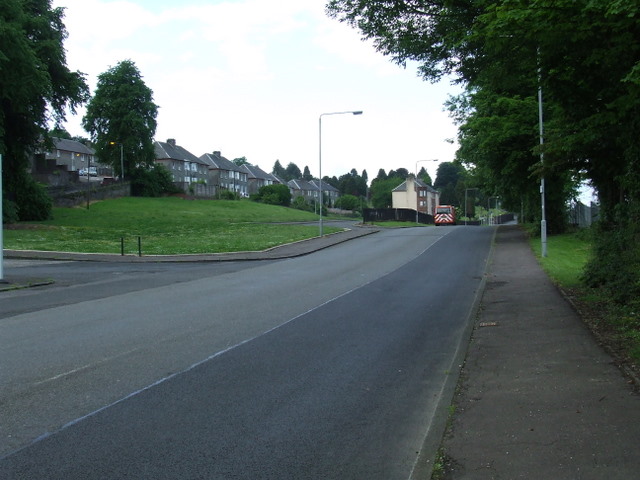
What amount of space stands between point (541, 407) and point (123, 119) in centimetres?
7859

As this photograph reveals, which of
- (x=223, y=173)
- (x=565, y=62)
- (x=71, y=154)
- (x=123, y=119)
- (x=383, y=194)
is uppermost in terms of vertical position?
(x=123, y=119)

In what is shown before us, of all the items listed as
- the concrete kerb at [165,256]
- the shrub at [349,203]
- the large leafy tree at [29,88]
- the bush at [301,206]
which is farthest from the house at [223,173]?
the concrete kerb at [165,256]

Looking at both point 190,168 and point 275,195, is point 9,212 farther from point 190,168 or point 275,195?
point 190,168

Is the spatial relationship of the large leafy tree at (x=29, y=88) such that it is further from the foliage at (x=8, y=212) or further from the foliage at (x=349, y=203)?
the foliage at (x=349, y=203)

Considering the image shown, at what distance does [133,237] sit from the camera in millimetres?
39406

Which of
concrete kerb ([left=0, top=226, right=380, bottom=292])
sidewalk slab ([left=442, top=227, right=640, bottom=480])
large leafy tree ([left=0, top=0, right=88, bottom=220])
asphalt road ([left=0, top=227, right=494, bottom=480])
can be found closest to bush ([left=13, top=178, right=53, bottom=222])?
large leafy tree ([left=0, top=0, right=88, bottom=220])

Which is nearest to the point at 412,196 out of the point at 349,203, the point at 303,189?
the point at 349,203

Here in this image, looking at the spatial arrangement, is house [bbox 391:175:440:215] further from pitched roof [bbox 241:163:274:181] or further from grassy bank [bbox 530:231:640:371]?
grassy bank [bbox 530:231:640:371]

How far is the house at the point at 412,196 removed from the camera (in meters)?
138

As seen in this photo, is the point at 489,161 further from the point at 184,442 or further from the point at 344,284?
the point at 184,442

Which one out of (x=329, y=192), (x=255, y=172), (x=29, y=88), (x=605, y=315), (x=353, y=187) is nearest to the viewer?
(x=605, y=315)

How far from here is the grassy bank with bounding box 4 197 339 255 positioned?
106 feet

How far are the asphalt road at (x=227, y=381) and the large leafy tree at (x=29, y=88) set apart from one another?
28657 millimetres

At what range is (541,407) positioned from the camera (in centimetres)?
557
